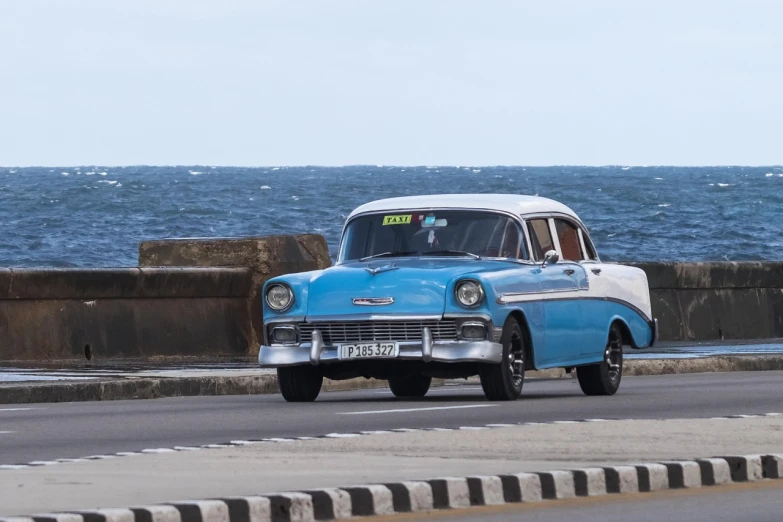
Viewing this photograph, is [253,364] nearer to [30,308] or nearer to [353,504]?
[30,308]

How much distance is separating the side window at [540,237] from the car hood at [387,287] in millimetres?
1029

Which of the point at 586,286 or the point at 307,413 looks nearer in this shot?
the point at 307,413

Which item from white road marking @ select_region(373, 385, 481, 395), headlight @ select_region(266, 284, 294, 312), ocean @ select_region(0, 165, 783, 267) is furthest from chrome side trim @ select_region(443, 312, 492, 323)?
ocean @ select_region(0, 165, 783, 267)

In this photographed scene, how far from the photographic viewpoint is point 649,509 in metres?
9.26

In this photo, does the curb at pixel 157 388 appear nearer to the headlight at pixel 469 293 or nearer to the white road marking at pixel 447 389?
the white road marking at pixel 447 389

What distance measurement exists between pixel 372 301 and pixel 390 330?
259 mm

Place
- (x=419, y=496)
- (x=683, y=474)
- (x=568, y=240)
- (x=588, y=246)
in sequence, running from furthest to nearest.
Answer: (x=588, y=246) < (x=568, y=240) < (x=683, y=474) < (x=419, y=496)

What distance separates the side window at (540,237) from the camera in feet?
55.9

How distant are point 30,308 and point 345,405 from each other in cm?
663

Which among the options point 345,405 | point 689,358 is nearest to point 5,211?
point 689,358

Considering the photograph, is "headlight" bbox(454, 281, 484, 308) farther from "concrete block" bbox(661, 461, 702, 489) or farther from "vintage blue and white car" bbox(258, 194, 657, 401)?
"concrete block" bbox(661, 461, 702, 489)

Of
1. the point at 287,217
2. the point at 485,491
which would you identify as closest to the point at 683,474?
the point at 485,491

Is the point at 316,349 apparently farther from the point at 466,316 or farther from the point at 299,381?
the point at 466,316

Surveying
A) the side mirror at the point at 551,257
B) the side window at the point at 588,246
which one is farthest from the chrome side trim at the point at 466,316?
the side window at the point at 588,246
